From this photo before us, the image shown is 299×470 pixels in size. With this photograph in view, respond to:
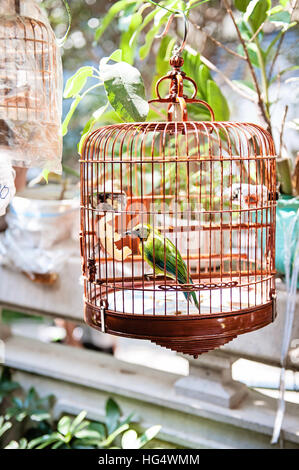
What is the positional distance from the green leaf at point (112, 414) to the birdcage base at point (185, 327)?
3.74 ft

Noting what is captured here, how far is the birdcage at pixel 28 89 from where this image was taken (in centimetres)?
100

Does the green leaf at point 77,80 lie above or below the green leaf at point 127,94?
above

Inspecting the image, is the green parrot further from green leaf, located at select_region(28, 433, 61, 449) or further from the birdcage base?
green leaf, located at select_region(28, 433, 61, 449)

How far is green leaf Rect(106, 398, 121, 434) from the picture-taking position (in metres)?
2.04

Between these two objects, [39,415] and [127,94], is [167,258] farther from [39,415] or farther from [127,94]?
[39,415]

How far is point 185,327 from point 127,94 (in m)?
0.43

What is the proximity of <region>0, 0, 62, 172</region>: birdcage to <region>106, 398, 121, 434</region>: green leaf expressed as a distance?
1.24 metres

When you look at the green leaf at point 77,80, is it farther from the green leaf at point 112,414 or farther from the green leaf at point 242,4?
the green leaf at point 112,414

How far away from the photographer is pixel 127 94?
1007 millimetres

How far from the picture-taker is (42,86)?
3.40ft

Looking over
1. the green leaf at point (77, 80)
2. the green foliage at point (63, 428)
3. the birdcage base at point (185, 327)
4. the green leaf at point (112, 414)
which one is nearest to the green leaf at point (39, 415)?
the green foliage at point (63, 428)

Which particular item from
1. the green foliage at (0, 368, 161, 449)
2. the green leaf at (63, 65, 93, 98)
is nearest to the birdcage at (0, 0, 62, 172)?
the green leaf at (63, 65, 93, 98)
